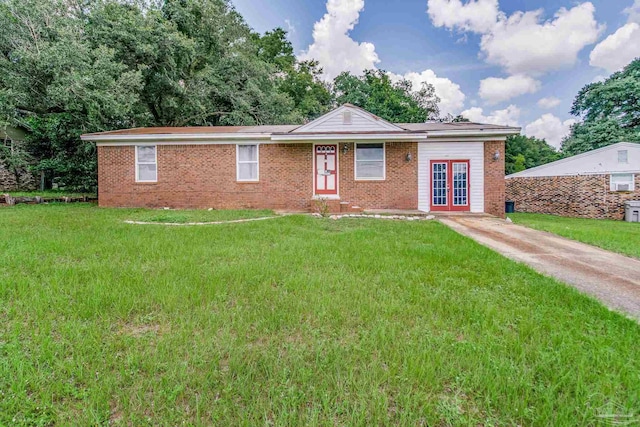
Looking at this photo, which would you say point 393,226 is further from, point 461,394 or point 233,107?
point 233,107

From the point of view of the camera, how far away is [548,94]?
20.8 meters

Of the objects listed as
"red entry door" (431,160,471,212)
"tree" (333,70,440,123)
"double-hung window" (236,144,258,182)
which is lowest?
"red entry door" (431,160,471,212)

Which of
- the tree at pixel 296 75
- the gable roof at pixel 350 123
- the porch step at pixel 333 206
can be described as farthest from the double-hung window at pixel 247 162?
the tree at pixel 296 75

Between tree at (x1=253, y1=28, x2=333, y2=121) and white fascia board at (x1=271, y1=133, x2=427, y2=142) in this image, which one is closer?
Result: white fascia board at (x1=271, y1=133, x2=427, y2=142)

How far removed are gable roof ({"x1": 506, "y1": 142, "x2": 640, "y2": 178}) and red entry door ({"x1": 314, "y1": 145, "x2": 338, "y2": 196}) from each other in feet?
40.0

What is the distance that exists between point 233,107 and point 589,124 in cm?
2687

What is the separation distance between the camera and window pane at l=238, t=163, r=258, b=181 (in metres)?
11.6

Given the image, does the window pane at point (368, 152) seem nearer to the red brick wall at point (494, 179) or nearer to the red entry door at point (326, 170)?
the red entry door at point (326, 170)

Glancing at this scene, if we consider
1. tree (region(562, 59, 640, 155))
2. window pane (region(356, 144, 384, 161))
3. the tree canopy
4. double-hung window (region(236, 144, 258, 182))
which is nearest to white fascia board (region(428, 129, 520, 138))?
window pane (region(356, 144, 384, 161))

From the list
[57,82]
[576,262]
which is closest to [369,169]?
[576,262]

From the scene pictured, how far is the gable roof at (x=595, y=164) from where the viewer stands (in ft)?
46.4

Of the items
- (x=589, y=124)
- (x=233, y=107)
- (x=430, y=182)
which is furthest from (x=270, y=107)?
(x=589, y=124)

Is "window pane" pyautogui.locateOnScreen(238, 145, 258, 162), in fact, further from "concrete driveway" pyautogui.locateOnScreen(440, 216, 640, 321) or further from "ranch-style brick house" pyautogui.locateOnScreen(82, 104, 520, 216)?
"concrete driveway" pyautogui.locateOnScreen(440, 216, 640, 321)

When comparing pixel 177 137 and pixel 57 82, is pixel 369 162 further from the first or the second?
pixel 57 82
